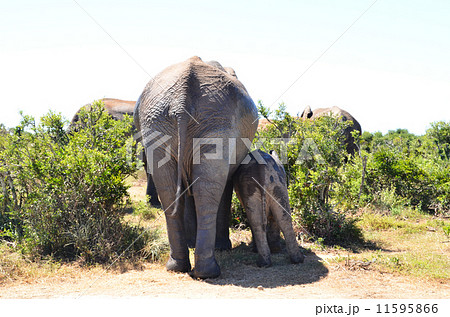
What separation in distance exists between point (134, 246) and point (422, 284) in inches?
154

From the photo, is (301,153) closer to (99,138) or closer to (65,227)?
(99,138)

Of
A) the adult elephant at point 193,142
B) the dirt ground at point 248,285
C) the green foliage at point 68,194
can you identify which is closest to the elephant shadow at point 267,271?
the dirt ground at point 248,285

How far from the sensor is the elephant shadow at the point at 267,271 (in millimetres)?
4793

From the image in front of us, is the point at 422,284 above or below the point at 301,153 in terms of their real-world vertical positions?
below

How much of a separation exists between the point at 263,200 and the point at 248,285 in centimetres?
128

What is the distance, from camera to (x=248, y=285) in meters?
4.65

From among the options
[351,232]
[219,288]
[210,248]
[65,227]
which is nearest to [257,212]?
[210,248]

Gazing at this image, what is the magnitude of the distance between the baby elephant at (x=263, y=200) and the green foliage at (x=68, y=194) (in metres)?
1.83

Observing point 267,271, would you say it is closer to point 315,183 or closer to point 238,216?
point 315,183

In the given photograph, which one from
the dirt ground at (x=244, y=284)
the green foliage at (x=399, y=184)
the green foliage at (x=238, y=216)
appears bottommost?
the dirt ground at (x=244, y=284)

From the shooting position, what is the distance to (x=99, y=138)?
22.4ft

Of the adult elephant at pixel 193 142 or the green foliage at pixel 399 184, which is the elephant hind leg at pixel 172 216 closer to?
the adult elephant at pixel 193 142

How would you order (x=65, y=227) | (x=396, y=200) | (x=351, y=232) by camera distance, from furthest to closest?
(x=396, y=200), (x=351, y=232), (x=65, y=227)

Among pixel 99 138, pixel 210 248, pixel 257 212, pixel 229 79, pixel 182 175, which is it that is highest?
pixel 229 79
